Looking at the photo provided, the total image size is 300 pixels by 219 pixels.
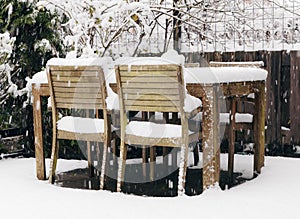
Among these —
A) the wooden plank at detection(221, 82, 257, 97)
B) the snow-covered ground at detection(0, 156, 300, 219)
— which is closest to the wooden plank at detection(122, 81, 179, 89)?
the wooden plank at detection(221, 82, 257, 97)

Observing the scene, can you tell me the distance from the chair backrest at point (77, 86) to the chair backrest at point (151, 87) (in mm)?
216

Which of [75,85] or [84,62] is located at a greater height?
[84,62]

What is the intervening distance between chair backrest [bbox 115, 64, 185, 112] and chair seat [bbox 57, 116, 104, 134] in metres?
0.37

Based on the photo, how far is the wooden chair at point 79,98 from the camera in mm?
3658

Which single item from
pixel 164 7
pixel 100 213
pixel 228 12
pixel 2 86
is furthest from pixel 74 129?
pixel 228 12

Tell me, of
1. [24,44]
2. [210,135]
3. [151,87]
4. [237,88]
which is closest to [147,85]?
[151,87]

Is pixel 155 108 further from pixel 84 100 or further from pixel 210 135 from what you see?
pixel 84 100

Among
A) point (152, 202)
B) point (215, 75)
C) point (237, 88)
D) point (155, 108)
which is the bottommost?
point (152, 202)

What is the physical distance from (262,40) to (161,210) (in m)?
3.32

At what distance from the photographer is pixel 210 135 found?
3.44 metres

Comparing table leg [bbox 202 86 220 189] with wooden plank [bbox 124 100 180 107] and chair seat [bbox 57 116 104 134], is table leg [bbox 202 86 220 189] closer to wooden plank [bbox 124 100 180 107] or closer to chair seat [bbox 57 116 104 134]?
wooden plank [bbox 124 100 180 107]

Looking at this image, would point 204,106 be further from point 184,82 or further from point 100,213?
point 100,213

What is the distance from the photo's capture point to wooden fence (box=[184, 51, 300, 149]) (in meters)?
5.24

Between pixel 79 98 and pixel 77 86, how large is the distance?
0.29 ft
